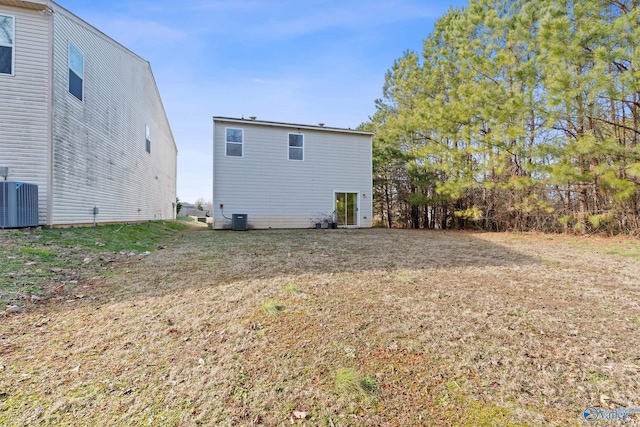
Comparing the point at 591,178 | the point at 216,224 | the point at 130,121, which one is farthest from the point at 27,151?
the point at 591,178

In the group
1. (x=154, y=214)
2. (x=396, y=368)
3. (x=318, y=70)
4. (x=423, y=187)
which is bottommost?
(x=396, y=368)

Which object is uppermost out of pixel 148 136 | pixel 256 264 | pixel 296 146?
pixel 148 136

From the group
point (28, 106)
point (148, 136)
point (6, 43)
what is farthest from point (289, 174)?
point (6, 43)

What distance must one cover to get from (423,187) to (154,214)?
13.2m

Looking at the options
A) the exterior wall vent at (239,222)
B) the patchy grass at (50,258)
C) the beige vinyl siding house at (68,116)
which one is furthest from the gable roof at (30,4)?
the exterior wall vent at (239,222)

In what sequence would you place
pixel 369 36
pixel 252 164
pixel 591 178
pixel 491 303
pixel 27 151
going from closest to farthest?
pixel 491 303, pixel 27 151, pixel 591 178, pixel 369 36, pixel 252 164

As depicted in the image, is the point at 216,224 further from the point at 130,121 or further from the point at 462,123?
the point at 462,123

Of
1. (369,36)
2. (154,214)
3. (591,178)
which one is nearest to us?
(591,178)

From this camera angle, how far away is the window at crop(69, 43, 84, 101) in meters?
7.45

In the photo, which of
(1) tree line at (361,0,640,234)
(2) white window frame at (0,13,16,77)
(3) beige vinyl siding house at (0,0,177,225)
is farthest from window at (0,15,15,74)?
(1) tree line at (361,0,640,234)

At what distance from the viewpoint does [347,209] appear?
13.6 meters

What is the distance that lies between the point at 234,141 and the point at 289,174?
8.62ft

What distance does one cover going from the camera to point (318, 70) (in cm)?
1154

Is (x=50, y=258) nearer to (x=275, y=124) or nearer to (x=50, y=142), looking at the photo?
(x=50, y=142)
